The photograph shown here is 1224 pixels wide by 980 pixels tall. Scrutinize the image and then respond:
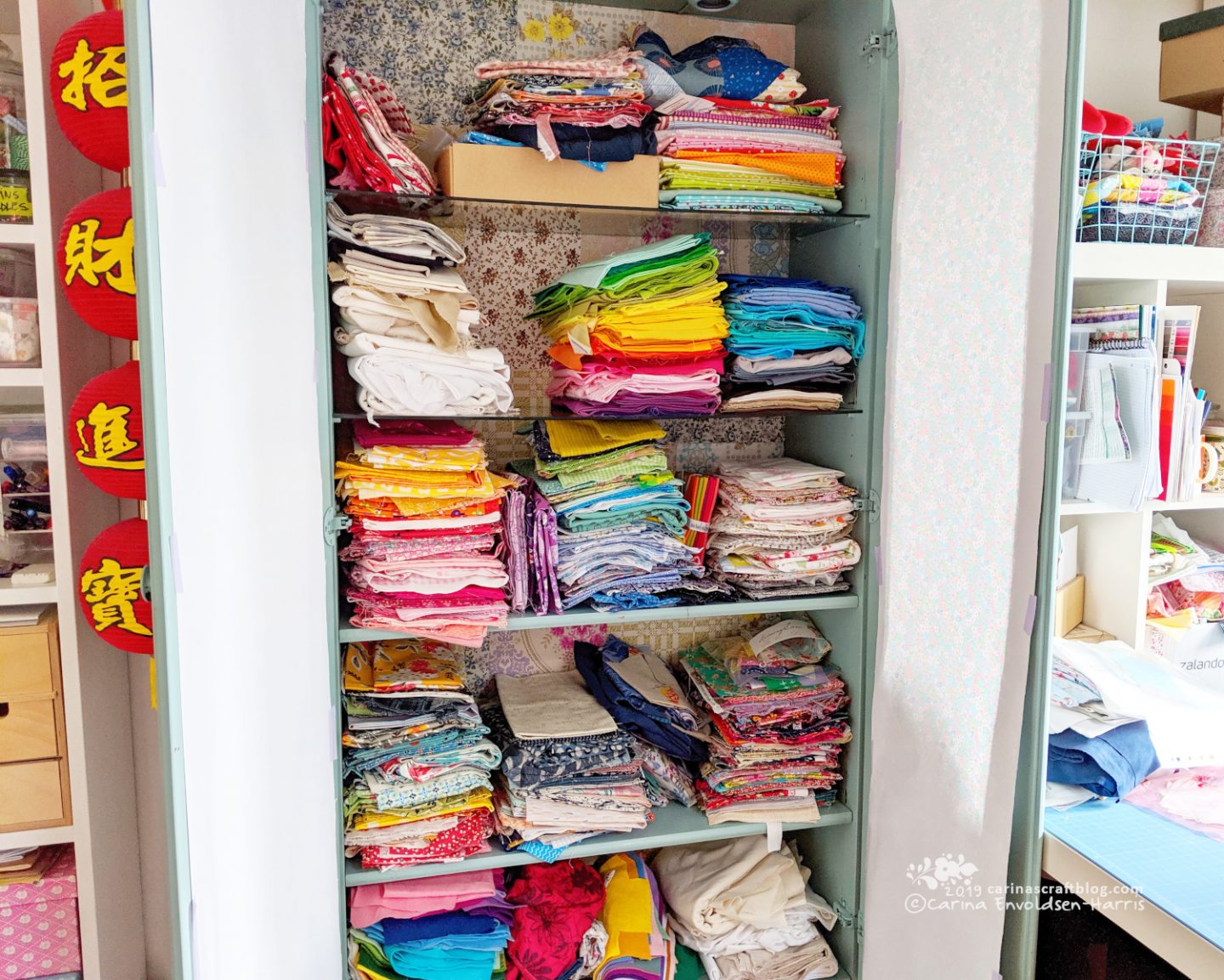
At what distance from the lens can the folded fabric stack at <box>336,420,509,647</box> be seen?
5.40 feet

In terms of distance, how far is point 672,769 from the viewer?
6.65 feet

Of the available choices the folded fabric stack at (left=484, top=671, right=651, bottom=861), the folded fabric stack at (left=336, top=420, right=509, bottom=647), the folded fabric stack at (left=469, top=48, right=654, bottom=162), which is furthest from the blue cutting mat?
the folded fabric stack at (left=469, top=48, right=654, bottom=162)

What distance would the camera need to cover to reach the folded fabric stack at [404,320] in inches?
63.1

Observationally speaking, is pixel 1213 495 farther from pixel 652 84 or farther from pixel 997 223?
pixel 652 84

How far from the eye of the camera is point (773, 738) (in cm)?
197

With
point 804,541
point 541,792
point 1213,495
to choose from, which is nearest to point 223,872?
point 541,792

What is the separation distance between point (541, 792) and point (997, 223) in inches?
52.3

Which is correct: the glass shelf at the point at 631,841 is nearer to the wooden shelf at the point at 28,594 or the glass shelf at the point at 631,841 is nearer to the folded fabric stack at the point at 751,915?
the folded fabric stack at the point at 751,915

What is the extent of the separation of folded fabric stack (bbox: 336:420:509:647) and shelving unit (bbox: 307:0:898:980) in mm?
49

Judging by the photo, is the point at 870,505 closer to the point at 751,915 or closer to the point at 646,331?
the point at 646,331

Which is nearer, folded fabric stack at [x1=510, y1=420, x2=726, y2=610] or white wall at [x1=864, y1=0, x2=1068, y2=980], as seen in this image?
white wall at [x1=864, y1=0, x2=1068, y2=980]

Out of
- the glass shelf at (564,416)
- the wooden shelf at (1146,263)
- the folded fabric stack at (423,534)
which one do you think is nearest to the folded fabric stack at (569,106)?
the glass shelf at (564,416)

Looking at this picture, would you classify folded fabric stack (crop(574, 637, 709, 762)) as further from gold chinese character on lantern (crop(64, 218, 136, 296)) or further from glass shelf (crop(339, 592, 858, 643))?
gold chinese character on lantern (crop(64, 218, 136, 296))

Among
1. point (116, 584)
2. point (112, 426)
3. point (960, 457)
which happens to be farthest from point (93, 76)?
point (960, 457)
